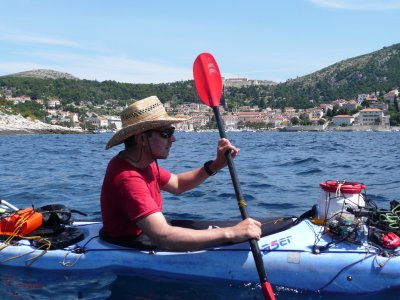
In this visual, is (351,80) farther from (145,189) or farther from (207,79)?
(145,189)

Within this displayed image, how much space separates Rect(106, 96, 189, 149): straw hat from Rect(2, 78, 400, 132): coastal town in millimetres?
115049

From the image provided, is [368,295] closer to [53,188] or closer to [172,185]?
[172,185]

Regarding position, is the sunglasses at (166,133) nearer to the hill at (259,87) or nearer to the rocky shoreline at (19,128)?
the rocky shoreline at (19,128)

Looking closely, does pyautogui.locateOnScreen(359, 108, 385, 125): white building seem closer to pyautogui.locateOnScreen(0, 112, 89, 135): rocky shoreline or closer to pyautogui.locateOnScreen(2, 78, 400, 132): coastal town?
pyautogui.locateOnScreen(2, 78, 400, 132): coastal town

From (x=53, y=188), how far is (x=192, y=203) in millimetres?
3854

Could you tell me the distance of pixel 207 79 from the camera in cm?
489

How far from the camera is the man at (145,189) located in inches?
138

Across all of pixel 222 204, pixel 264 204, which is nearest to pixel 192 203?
pixel 222 204

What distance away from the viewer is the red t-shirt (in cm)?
370

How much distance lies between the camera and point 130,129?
12.9 ft

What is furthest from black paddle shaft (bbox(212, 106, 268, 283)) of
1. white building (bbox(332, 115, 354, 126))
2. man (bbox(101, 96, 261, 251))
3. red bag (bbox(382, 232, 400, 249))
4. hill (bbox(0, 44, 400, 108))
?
white building (bbox(332, 115, 354, 126))

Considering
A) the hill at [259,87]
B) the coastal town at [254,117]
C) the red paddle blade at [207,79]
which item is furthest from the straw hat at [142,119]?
the hill at [259,87]

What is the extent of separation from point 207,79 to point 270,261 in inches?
71.8

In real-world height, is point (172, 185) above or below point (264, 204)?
above
